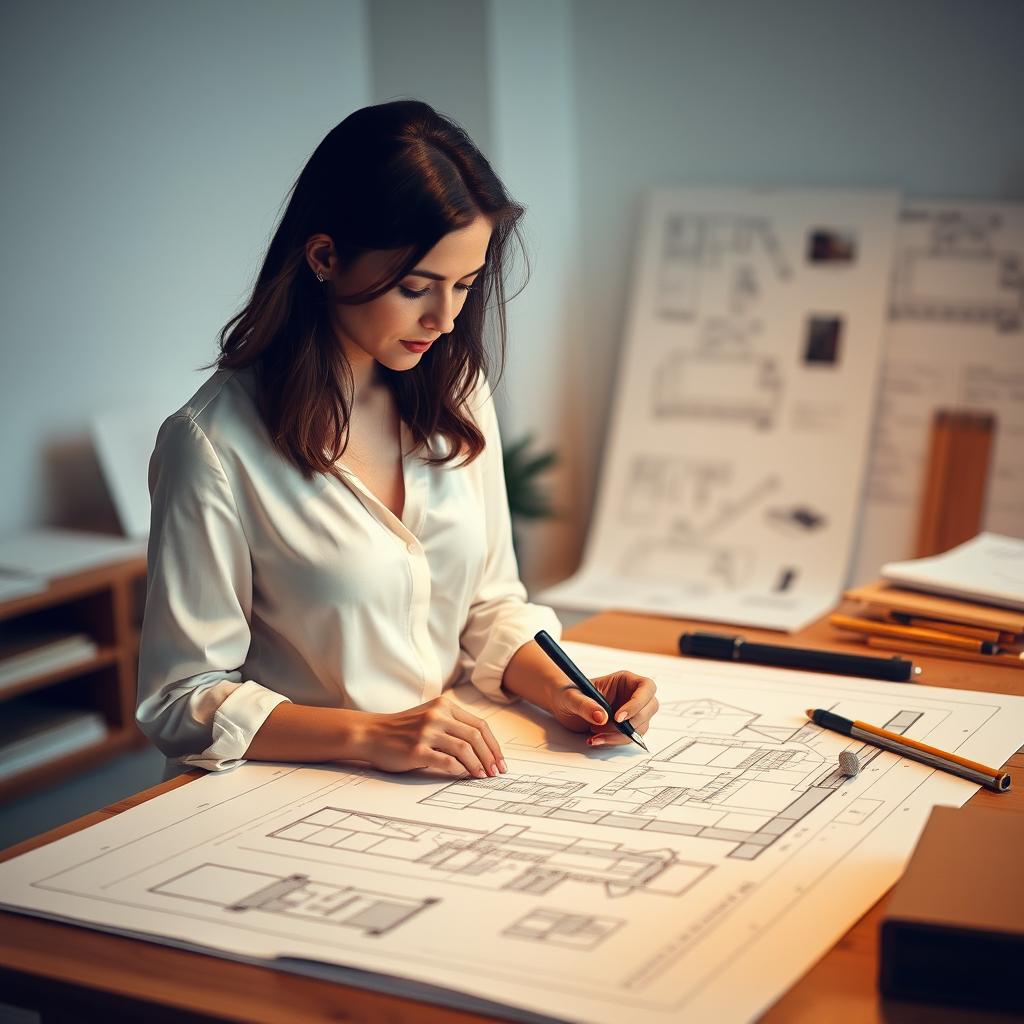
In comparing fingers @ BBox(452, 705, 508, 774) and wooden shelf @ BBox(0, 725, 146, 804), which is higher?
fingers @ BBox(452, 705, 508, 774)

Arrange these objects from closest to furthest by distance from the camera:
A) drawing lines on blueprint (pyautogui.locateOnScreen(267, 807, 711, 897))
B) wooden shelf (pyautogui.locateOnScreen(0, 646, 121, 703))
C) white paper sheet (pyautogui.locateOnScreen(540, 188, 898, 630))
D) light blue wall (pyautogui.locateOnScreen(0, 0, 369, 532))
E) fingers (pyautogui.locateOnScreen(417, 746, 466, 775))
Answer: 1. drawing lines on blueprint (pyautogui.locateOnScreen(267, 807, 711, 897))
2. fingers (pyautogui.locateOnScreen(417, 746, 466, 775))
3. wooden shelf (pyautogui.locateOnScreen(0, 646, 121, 703))
4. light blue wall (pyautogui.locateOnScreen(0, 0, 369, 532))
5. white paper sheet (pyautogui.locateOnScreen(540, 188, 898, 630))

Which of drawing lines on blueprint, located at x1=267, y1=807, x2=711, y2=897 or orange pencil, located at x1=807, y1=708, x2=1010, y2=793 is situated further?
orange pencil, located at x1=807, y1=708, x2=1010, y2=793

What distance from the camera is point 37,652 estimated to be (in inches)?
109

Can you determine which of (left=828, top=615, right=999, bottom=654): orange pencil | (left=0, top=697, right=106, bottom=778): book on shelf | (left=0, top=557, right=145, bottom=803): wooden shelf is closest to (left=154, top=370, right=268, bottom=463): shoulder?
(left=828, top=615, right=999, bottom=654): orange pencil

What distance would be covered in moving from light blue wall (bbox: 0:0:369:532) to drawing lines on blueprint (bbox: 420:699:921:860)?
2239 mm

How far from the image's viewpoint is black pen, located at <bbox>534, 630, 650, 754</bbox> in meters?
1.27

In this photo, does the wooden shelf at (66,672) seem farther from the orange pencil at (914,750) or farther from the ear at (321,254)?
the orange pencil at (914,750)

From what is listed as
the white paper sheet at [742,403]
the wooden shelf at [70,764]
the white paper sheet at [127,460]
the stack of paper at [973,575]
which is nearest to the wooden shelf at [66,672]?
the wooden shelf at [70,764]

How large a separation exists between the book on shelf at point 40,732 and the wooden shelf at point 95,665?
14 mm

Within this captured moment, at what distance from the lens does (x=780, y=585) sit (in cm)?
342

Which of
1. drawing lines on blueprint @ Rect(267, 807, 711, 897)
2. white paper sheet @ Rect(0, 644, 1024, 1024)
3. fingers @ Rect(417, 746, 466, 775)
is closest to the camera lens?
white paper sheet @ Rect(0, 644, 1024, 1024)

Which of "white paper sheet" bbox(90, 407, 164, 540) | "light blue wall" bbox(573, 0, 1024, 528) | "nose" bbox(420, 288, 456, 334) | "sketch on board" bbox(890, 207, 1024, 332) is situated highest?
"light blue wall" bbox(573, 0, 1024, 528)

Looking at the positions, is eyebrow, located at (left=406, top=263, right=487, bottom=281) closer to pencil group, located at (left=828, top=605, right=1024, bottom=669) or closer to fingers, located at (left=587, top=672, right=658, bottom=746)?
fingers, located at (left=587, top=672, right=658, bottom=746)

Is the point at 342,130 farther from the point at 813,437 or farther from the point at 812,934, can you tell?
the point at 813,437
